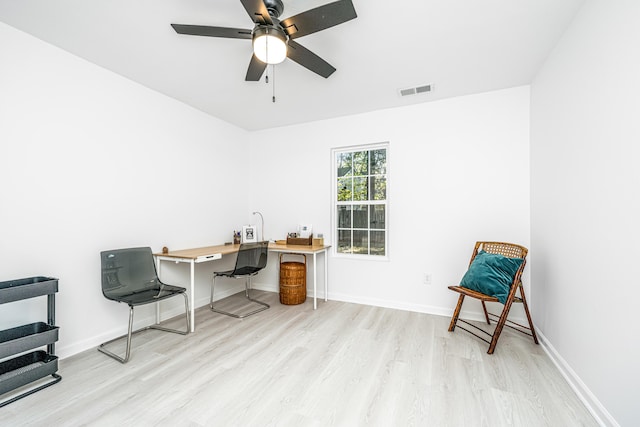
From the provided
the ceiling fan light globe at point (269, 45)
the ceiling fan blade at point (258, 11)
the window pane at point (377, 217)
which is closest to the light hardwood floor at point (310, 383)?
the window pane at point (377, 217)

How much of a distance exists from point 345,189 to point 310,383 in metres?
2.59

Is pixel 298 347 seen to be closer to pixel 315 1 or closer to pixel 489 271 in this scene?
pixel 489 271

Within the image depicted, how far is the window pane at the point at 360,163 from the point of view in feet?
12.5

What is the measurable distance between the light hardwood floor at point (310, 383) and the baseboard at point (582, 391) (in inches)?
1.7

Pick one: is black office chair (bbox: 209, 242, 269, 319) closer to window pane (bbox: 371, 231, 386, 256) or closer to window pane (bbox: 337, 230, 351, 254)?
window pane (bbox: 337, 230, 351, 254)

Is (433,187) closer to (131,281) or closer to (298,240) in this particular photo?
(298,240)

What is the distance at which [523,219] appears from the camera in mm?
2953

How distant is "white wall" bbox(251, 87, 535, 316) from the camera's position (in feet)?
9.87

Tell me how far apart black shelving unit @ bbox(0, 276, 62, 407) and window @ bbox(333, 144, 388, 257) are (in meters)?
2.99

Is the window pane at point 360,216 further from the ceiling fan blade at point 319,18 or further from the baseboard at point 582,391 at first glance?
the ceiling fan blade at point 319,18

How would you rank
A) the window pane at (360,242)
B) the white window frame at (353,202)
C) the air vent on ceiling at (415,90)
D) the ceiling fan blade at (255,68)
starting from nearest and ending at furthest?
the ceiling fan blade at (255,68)
the air vent on ceiling at (415,90)
the white window frame at (353,202)
the window pane at (360,242)

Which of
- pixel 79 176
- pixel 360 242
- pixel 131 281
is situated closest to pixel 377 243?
pixel 360 242

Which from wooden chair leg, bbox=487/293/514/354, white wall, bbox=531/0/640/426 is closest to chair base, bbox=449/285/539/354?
wooden chair leg, bbox=487/293/514/354

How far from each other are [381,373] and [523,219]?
7.43ft
